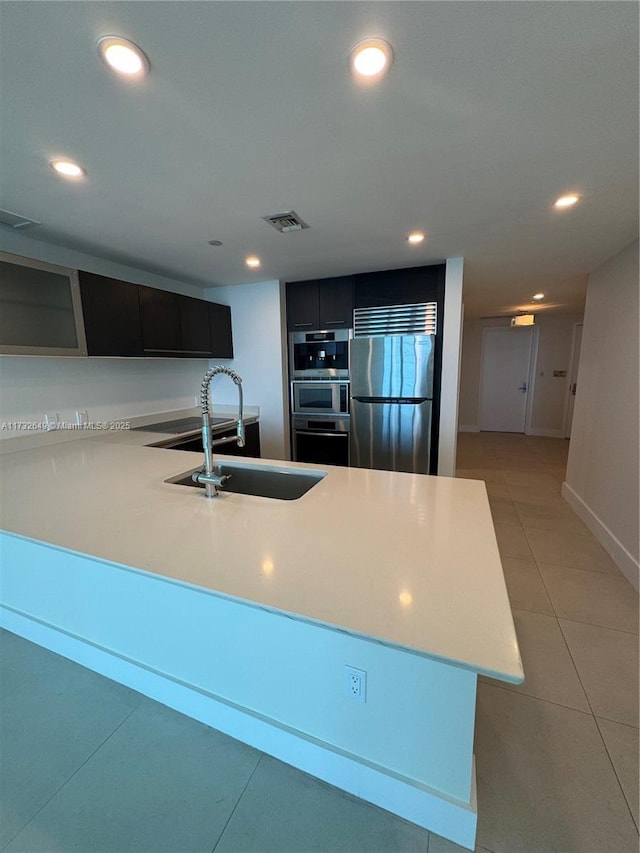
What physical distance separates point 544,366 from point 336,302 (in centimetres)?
494

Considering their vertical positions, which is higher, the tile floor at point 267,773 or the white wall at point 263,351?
the white wall at point 263,351

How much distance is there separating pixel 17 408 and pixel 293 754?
8.61ft

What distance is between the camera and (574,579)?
2193 mm

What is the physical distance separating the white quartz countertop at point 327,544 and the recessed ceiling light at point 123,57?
1.43 m

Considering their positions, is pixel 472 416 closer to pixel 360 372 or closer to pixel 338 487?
pixel 360 372

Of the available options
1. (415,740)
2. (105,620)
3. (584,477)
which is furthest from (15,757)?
(584,477)

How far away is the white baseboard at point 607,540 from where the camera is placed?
2158 millimetres

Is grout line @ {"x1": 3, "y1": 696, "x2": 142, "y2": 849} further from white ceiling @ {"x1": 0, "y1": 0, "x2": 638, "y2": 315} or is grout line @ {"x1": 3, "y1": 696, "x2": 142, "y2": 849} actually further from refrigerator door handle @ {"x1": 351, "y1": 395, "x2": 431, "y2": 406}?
refrigerator door handle @ {"x1": 351, "y1": 395, "x2": 431, "y2": 406}

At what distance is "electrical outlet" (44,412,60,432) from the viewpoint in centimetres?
245

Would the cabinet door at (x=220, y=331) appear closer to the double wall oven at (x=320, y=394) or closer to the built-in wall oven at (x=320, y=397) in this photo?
the double wall oven at (x=320, y=394)

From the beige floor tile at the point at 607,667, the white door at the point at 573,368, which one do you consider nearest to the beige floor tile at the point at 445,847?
the beige floor tile at the point at 607,667

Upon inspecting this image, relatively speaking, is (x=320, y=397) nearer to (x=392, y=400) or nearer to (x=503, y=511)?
(x=392, y=400)

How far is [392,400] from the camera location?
3.30 meters

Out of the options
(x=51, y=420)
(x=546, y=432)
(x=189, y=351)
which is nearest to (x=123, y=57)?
(x=51, y=420)
